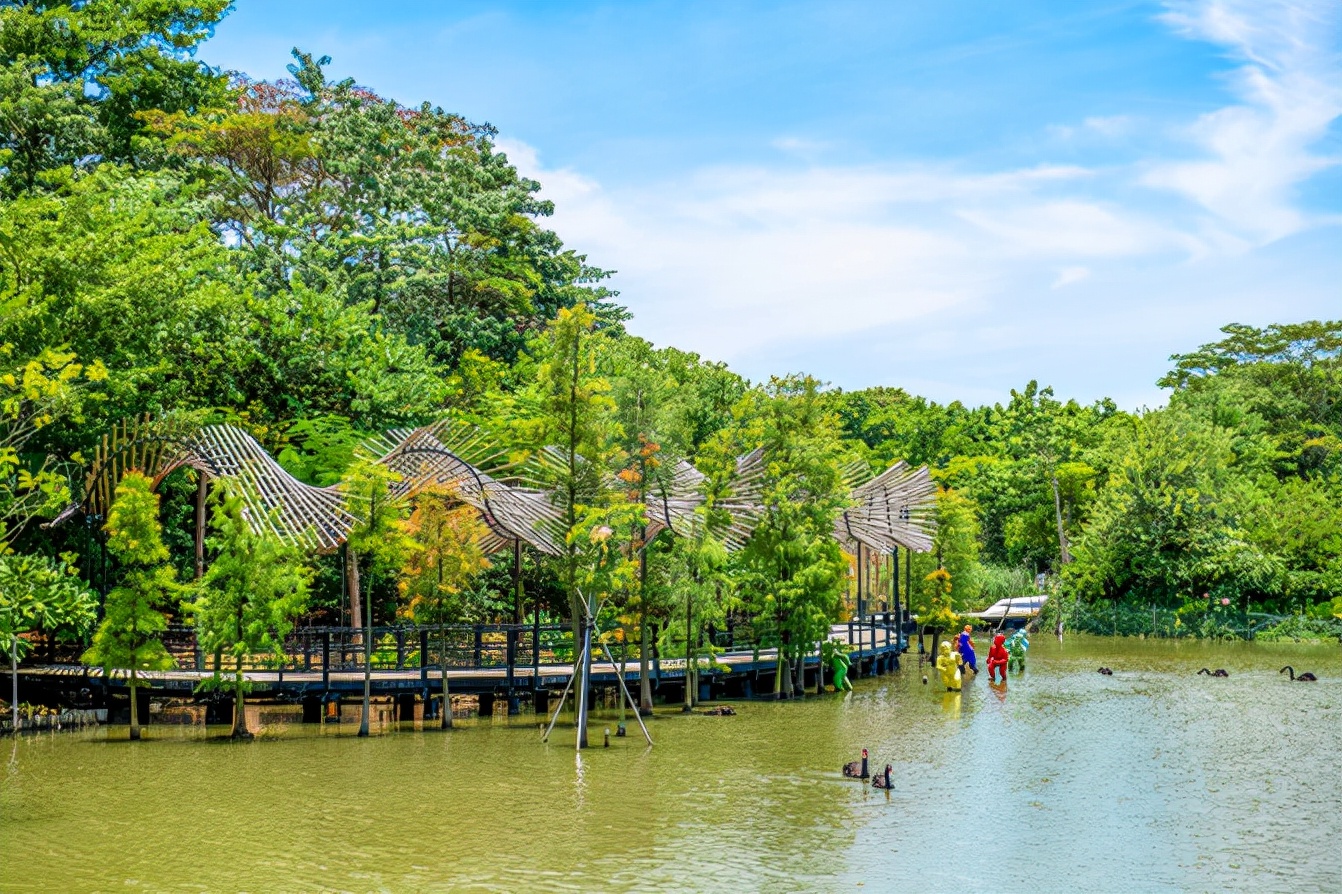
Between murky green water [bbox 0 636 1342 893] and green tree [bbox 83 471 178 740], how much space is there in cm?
156

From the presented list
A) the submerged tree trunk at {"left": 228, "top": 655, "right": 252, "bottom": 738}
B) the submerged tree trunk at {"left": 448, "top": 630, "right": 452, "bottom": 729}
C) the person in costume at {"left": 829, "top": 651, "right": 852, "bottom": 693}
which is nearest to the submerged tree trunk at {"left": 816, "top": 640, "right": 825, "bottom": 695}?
the person in costume at {"left": 829, "top": 651, "right": 852, "bottom": 693}

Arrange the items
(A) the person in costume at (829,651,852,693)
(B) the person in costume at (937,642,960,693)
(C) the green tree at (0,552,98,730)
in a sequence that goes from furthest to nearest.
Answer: (A) the person in costume at (829,651,852,693) < (B) the person in costume at (937,642,960,693) < (C) the green tree at (0,552,98,730)

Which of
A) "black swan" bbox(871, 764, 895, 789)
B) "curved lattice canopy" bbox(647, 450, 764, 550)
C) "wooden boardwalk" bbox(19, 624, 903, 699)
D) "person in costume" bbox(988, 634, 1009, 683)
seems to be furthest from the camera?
"person in costume" bbox(988, 634, 1009, 683)

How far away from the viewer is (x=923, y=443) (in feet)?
255

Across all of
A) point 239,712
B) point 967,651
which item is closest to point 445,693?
point 239,712

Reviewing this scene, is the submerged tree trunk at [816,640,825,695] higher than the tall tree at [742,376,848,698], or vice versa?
the tall tree at [742,376,848,698]

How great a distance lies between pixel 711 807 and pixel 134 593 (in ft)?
41.4

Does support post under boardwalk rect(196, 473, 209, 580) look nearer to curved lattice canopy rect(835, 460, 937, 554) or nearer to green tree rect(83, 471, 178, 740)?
green tree rect(83, 471, 178, 740)

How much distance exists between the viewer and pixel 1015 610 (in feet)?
193

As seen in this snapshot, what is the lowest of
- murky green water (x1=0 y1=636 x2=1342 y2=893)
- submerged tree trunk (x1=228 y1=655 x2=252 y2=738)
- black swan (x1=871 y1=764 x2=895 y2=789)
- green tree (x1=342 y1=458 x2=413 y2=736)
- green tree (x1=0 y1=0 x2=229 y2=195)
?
murky green water (x1=0 y1=636 x2=1342 y2=893)

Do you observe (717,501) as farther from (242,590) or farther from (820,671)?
(242,590)

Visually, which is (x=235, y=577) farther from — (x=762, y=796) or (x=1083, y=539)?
(x=1083, y=539)

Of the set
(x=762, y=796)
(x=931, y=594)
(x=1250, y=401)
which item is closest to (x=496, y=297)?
(x=931, y=594)

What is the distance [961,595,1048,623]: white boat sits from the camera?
188 ft
